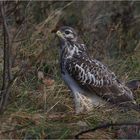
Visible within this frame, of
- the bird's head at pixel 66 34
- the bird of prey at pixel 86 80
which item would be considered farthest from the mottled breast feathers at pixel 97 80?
the bird's head at pixel 66 34

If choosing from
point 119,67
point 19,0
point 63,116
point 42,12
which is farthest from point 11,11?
point 63,116

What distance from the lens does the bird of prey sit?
7.62 meters

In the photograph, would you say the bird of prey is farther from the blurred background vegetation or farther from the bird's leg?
the blurred background vegetation

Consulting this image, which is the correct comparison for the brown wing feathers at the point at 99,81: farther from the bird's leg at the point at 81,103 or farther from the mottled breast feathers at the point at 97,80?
the bird's leg at the point at 81,103

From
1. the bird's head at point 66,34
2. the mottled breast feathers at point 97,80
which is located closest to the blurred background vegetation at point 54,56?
the mottled breast feathers at point 97,80

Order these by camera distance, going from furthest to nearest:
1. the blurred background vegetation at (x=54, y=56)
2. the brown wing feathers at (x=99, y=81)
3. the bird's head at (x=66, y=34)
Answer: the bird's head at (x=66, y=34) < the brown wing feathers at (x=99, y=81) < the blurred background vegetation at (x=54, y=56)

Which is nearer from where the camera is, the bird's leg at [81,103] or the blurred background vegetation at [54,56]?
the blurred background vegetation at [54,56]

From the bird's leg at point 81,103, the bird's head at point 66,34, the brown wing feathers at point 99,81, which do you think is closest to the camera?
the bird's leg at point 81,103

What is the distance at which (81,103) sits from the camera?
7.55m

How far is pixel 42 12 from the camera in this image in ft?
36.6

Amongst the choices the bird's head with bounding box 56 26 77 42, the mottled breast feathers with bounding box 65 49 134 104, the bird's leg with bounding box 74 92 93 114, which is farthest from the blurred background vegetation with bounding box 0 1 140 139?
the bird's head with bounding box 56 26 77 42

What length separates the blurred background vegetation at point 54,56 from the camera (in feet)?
23.1

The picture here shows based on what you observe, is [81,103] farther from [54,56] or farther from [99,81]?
[54,56]

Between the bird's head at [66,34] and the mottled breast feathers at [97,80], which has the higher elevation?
the bird's head at [66,34]
